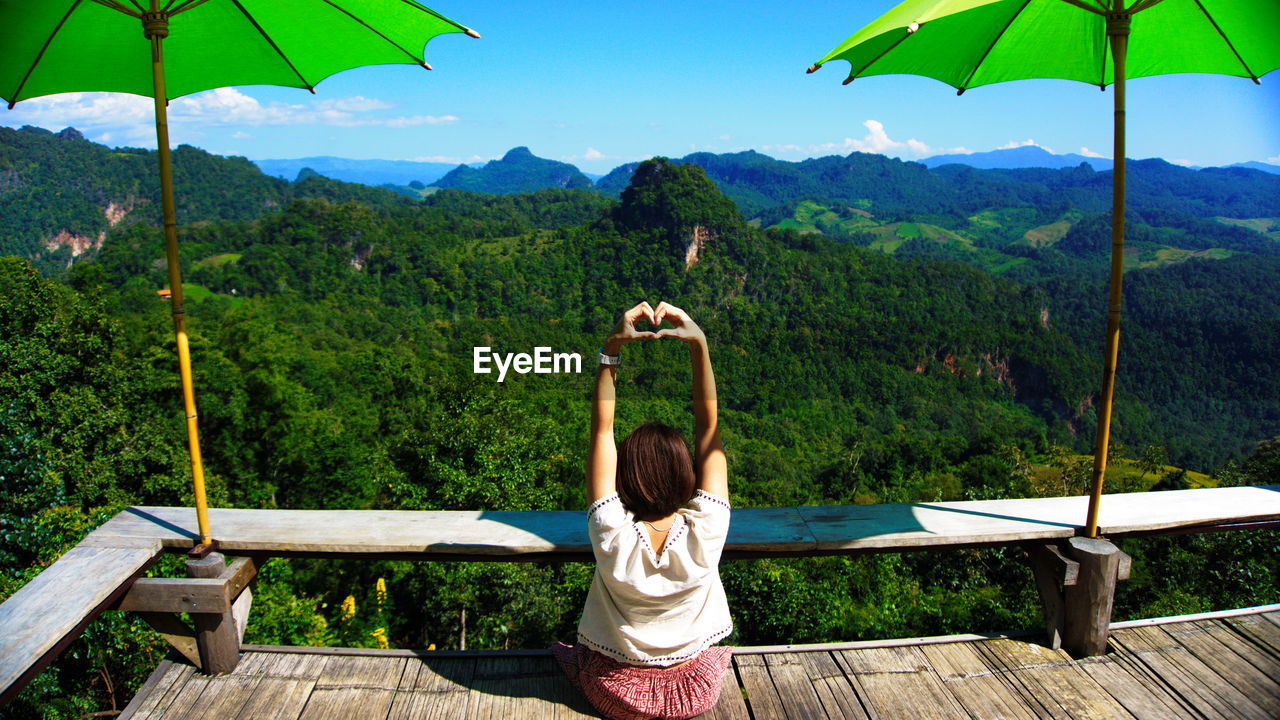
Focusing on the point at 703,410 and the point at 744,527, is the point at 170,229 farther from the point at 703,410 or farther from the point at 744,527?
the point at 744,527

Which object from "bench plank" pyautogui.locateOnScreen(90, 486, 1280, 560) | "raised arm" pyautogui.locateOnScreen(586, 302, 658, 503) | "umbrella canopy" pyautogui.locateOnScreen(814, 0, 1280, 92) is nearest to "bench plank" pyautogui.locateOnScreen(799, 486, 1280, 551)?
"bench plank" pyautogui.locateOnScreen(90, 486, 1280, 560)

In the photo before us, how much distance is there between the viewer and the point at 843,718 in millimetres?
2057

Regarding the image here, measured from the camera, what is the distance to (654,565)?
182 cm

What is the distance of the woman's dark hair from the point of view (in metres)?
1.87

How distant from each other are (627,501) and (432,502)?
42.1 ft

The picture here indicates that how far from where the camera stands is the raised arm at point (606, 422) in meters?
1.89

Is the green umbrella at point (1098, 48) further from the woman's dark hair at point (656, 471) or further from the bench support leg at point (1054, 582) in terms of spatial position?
the woman's dark hair at point (656, 471)

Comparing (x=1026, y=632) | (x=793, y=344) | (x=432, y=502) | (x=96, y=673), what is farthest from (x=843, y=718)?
(x=793, y=344)

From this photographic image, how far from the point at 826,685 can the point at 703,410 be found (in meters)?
0.95

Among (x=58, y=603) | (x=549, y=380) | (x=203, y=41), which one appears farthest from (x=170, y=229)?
(x=549, y=380)

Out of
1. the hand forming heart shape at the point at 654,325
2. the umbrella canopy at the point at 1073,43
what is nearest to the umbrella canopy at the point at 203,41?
the hand forming heart shape at the point at 654,325

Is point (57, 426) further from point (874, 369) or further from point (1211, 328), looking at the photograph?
point (1211, 328)

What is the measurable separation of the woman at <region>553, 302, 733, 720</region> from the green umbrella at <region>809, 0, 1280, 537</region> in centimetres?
112

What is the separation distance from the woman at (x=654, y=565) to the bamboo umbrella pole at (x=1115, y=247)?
1.15m
